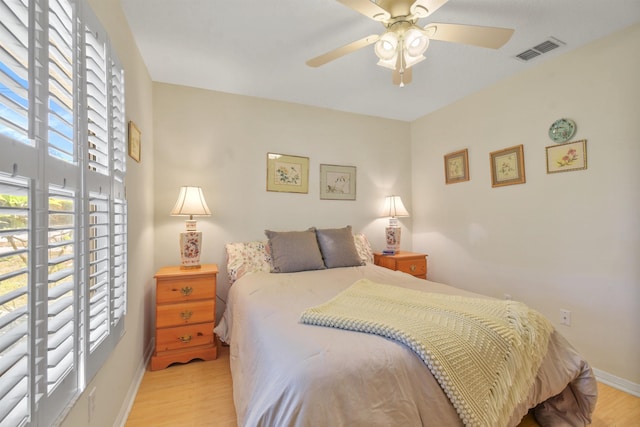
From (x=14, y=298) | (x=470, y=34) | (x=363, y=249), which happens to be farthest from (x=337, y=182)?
(x=14, y=298)

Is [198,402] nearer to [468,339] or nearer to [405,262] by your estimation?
[468,339]

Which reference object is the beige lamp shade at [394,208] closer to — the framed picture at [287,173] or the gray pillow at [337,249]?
the gray pillow at [337,249]

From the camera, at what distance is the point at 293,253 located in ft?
8.39

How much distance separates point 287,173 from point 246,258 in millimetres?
1059

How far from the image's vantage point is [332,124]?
3375 mm

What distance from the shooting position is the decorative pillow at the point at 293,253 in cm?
252

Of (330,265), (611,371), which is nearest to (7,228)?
(330,265)

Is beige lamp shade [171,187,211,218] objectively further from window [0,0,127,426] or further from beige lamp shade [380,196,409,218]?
beige lamp shade [380,196,409,218]

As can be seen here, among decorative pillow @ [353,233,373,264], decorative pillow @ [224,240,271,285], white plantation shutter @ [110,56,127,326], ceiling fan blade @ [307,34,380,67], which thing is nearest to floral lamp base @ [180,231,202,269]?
decorative pillow @ [224,240,271,285]

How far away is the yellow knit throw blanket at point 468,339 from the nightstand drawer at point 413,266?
1619 mm

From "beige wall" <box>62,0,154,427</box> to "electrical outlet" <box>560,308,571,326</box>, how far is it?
3.11m

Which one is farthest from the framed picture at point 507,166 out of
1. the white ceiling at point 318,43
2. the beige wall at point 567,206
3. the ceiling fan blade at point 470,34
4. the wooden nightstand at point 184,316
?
the wooden nightstand at point 184,316

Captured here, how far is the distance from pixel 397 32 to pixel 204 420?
247 centimetres

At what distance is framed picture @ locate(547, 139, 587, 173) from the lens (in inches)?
85.0
